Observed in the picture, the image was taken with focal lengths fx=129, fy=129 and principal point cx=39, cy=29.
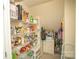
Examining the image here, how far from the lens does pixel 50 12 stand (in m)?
7.07

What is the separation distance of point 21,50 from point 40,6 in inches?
187

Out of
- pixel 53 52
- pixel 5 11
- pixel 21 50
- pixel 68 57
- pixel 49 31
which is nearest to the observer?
pixel 5 11

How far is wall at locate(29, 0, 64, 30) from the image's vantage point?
22.5ft

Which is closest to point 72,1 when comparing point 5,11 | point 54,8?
point 54,8

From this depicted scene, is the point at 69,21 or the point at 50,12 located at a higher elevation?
the point at 50,12

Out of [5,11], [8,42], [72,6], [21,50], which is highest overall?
[72,6]

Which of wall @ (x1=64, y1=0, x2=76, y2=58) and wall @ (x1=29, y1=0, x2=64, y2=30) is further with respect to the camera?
wall @ (x1=29, y1=0, x2=64, y2=30)

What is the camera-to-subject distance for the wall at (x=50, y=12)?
686cm

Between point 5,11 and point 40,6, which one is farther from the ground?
point 40,6

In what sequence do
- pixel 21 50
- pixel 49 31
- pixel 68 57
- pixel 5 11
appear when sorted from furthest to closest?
pixel 49 31
pixel 68 57
pixel 21 50
pixel 5 11

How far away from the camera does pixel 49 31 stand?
6816 millimetres

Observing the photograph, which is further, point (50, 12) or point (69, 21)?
point (50, 12)

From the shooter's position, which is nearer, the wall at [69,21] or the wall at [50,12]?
the wall at [69,21]

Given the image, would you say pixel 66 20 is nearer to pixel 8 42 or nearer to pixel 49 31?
pixel 49 31
